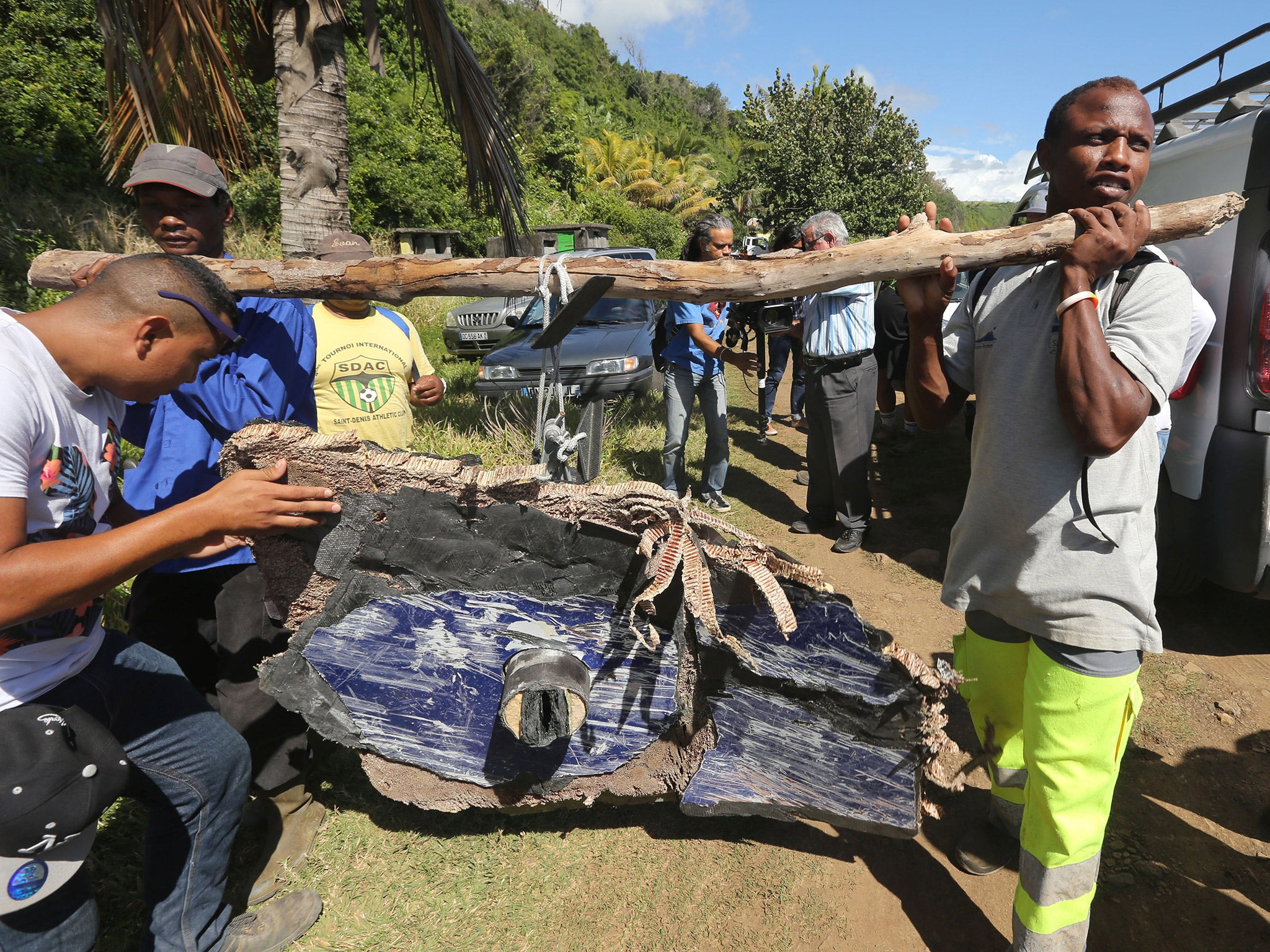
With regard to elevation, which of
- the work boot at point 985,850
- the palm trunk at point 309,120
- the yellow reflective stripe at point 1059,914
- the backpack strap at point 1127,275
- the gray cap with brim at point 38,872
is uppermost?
the palm trunk at point 309,120

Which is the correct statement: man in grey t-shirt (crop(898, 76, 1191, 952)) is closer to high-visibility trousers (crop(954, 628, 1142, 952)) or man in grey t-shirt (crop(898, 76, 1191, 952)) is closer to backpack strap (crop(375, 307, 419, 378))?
high-visibility trousers (crop(954, 628, 1142, 952))

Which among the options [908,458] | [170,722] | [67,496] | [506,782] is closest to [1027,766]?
[506,782]

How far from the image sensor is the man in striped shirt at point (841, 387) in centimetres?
449

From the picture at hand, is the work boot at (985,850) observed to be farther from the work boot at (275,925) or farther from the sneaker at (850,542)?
the sneaker at (850,542)

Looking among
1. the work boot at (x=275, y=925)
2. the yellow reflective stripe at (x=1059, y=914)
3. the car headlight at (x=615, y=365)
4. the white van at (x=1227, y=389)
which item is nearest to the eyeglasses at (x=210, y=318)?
the work boot at (x=275, y=925)

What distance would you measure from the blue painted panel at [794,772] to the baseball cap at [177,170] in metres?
2.28

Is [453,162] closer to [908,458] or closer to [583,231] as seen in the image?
[583,231]

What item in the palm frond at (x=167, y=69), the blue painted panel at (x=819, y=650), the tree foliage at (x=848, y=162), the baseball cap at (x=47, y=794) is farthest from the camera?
the tree foliage at (x=848, y=162)

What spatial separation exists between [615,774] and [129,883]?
163 cm

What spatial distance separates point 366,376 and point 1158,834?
3.50 meters

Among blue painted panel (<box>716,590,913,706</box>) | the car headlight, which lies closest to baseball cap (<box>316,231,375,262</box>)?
blue painted panel (<box>716,590,913,706</box>)

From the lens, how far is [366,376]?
2.87 meters

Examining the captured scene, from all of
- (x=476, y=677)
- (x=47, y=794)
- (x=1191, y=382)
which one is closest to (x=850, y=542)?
(x=1191, y=382)

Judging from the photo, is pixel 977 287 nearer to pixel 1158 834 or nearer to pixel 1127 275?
pixel 1127 275
